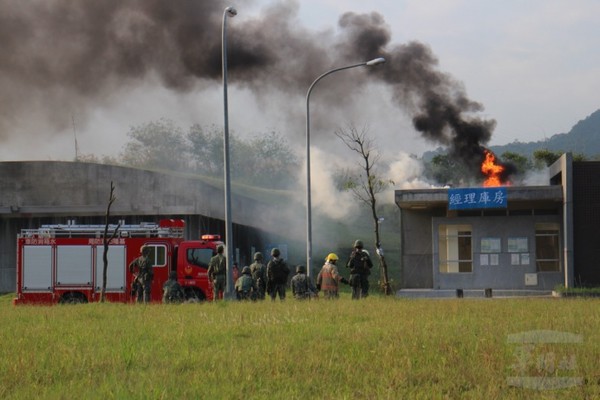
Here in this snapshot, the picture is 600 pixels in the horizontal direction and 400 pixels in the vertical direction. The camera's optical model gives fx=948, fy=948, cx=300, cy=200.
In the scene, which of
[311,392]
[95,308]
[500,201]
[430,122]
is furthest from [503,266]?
[311,392]

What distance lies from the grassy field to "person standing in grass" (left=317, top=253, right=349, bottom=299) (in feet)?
23.5

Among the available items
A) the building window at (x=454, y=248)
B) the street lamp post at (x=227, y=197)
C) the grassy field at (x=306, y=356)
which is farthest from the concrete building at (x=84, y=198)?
the grassy field at (x=306, y=356)

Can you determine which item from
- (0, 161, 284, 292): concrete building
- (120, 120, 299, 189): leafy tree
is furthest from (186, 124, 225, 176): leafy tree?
(0, 161, 284, 292): concrete building

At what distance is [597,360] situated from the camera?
11.2 metres

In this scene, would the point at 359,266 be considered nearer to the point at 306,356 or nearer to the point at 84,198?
the point at 306,356

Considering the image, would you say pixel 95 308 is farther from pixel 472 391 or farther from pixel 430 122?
pixel 430 122

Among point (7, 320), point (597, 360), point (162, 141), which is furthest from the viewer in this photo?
point (162, 141)

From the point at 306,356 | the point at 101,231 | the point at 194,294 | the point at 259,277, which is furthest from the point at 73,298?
the point at 306,356

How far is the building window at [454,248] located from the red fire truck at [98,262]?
1431 centimetres

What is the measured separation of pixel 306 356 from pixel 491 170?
36.7 m

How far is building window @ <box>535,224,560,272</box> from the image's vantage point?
4059 cm

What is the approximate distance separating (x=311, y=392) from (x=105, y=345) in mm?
4478

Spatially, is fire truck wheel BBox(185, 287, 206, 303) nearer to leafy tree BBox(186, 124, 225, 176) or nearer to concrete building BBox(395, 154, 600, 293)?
concrete building BBox(395, 154, 600, 293)

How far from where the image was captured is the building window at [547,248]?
1598 inches
